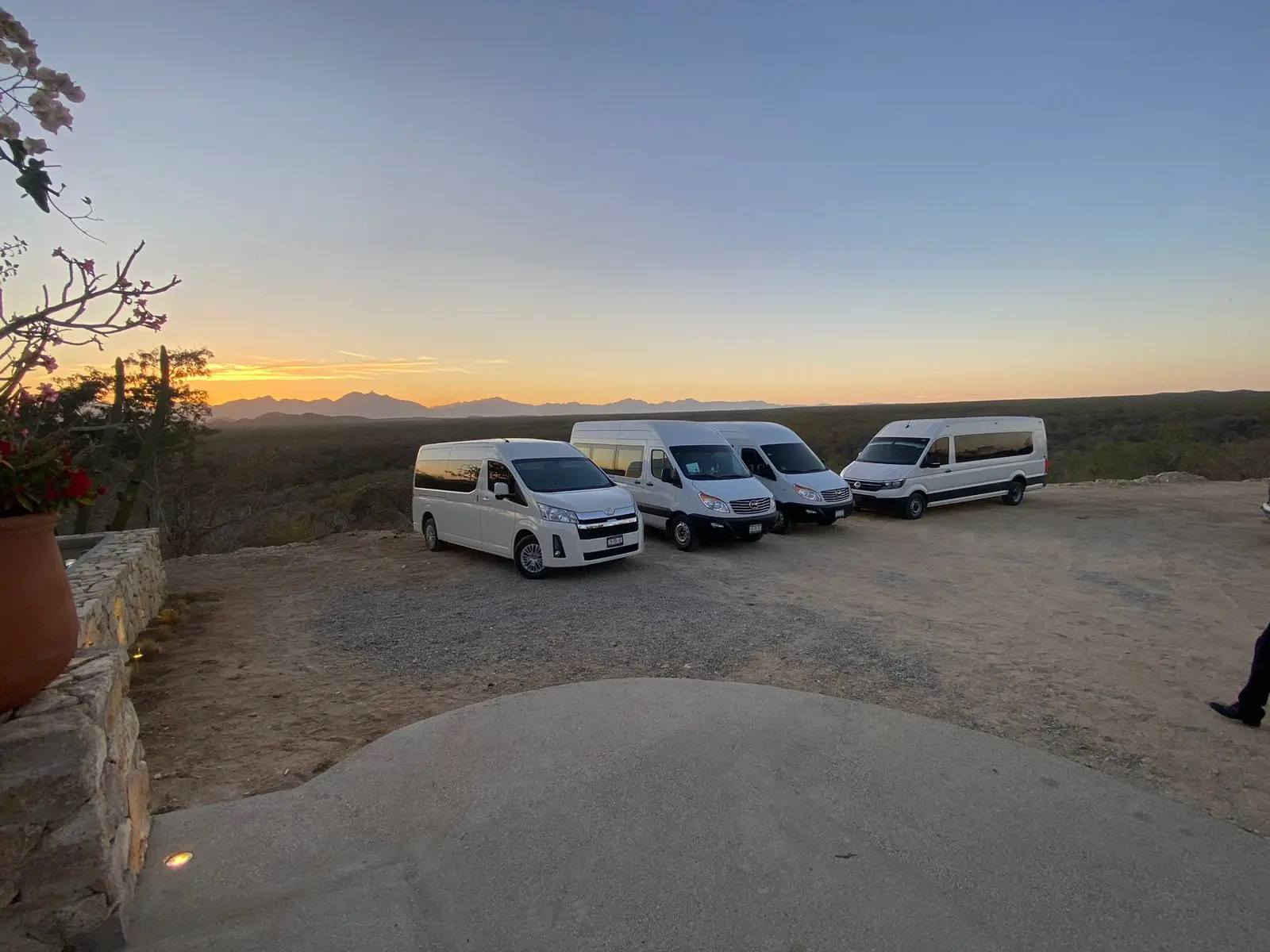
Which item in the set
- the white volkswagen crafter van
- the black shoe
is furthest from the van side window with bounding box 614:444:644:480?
the black shoe

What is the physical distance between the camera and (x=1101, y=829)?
3643mm

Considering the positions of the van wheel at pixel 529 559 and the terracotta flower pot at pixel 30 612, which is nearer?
the terracotta flower pot at pixel 30 612

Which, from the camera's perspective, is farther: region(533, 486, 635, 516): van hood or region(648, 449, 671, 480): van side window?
region(648, 449, 671, 480): van side window

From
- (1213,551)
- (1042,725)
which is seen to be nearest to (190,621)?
(1042,725)

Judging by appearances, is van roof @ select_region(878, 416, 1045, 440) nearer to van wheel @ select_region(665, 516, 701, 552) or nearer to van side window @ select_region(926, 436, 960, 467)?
van side window @ select_region(926, 436, 960, 467)

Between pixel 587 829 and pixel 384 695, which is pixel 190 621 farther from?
pixel 587 829

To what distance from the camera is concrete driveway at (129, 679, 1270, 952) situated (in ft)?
9.47

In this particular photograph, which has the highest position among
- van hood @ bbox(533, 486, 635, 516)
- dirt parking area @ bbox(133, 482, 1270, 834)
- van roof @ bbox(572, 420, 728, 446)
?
van roof @ bbox(572, 420, 728, 446)

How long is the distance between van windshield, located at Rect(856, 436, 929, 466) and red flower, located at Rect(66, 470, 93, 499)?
15553 millimetres

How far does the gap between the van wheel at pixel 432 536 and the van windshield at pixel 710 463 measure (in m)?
4.37

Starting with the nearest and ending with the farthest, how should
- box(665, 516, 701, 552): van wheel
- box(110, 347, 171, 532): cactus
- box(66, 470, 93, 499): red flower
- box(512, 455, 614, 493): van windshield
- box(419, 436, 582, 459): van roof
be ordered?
box(66, 470, 93, 499): red flower → box(512, 455, 614, 493): van windshield → box(419, 436, 582, 459): van roof → box(110, 347, 171, 532): cactus → box(665, 516, 701, 552): van wheel

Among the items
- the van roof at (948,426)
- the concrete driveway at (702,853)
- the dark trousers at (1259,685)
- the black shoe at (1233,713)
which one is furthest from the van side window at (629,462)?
the dark trousers at (1259,685)

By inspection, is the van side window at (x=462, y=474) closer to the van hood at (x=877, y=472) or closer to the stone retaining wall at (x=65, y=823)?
the stone retaining wall at (x=65, y=823)

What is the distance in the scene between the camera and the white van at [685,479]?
11.9m
